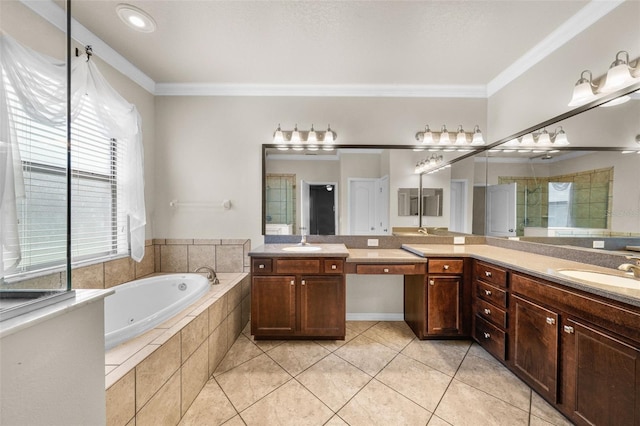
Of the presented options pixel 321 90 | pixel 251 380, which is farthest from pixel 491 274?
pixel 321 90

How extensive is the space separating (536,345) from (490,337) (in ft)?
1.45

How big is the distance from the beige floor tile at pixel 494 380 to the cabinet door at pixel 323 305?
978 millimetres

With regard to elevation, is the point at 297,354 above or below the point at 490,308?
below

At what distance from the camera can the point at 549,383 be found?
4.88 feet

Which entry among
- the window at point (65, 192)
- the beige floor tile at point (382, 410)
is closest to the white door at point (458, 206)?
the beige floor tile at point (382, 410)

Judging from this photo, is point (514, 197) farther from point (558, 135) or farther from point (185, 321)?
point (185, 321)

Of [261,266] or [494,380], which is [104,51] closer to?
[261,266]

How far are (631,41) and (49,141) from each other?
319 centimetres

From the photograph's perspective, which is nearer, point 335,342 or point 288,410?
point 288,410

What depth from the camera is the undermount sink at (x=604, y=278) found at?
1449mm

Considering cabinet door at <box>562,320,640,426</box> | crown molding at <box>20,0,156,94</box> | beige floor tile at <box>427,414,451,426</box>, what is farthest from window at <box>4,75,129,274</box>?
cabinet door at <box>562,320,640,426</box>

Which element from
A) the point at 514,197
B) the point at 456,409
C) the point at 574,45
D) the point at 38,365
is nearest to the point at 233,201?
the point at 38,365

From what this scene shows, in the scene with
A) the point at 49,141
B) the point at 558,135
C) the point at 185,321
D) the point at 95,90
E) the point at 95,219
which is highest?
the point at 95,90

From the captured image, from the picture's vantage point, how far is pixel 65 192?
84 cm
